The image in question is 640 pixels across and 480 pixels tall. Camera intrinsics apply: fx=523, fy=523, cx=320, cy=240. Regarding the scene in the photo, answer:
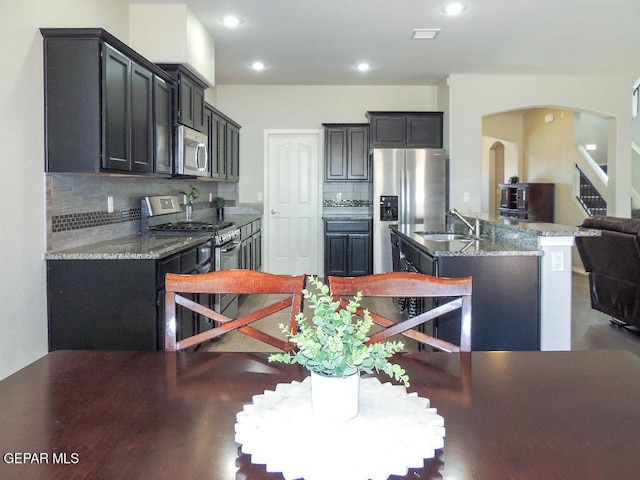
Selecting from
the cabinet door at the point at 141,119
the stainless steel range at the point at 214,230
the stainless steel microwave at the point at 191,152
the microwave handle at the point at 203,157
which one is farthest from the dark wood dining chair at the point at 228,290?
the microwave handle at the point at 203,157

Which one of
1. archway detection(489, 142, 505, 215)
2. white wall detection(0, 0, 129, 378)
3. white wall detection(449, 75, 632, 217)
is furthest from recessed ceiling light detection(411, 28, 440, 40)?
archway detection(489, 142, 505, 215)

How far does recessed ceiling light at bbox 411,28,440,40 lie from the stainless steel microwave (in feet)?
7.28

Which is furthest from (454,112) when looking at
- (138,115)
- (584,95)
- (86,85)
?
(86,85)

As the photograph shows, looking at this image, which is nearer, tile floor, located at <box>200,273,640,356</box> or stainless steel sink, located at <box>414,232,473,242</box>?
tile floor, located at <box>200,273,640,356</box>

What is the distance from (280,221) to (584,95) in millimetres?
4327

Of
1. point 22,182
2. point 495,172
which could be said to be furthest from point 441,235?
point 495,172

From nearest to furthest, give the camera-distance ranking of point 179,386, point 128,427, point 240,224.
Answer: point 128,427, point 179,386, point 240,224

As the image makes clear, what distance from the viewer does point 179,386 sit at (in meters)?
1.21

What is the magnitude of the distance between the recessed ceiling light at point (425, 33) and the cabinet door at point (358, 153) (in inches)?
84.1

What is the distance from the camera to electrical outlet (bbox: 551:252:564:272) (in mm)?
3242

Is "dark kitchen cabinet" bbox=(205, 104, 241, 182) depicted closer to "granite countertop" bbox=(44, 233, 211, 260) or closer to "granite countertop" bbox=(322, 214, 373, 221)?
"granite countertop" bbox=(322, 214, 373, 221)

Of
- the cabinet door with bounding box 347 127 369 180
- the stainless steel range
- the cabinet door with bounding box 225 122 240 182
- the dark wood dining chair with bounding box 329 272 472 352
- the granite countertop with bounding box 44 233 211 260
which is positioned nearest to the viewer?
the dark wood dining chair with bounding box 329 272 472 352

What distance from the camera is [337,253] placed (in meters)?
7.05

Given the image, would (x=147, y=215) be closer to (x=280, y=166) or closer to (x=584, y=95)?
(x=280, y=166)
